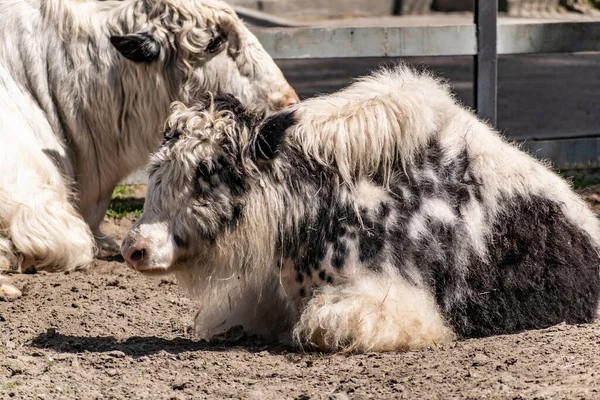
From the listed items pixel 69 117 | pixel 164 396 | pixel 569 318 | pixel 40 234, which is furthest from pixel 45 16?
pixel 569 318

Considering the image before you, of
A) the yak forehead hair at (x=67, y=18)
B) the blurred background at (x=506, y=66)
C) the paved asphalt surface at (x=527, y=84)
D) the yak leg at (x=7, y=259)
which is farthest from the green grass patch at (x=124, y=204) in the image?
the paved asphalt surface at (x=527, y=84)

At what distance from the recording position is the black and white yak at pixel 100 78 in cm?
577

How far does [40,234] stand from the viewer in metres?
5.49

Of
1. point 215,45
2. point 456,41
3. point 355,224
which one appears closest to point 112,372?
point 355,224

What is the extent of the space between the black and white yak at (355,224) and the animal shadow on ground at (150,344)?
0.65 feet

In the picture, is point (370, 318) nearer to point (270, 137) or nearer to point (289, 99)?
point (270, 137)

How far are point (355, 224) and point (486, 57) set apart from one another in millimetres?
4159

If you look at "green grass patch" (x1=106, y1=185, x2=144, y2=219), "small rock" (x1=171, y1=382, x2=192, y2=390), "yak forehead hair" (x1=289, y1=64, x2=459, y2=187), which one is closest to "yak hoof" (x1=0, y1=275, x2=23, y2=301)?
"small rock" (x1=171, y1=382, x2=192, y2=390)

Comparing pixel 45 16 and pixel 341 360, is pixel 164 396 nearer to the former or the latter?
pixel 341 360

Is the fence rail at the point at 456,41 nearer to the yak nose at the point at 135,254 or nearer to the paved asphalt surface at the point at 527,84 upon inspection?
the paved asphalt surface at the point at 527,84

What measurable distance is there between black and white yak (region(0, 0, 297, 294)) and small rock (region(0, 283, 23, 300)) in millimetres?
359

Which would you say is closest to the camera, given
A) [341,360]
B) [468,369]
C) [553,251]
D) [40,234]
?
[468,369]

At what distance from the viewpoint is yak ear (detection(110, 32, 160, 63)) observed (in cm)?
573

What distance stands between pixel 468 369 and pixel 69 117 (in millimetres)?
3239
